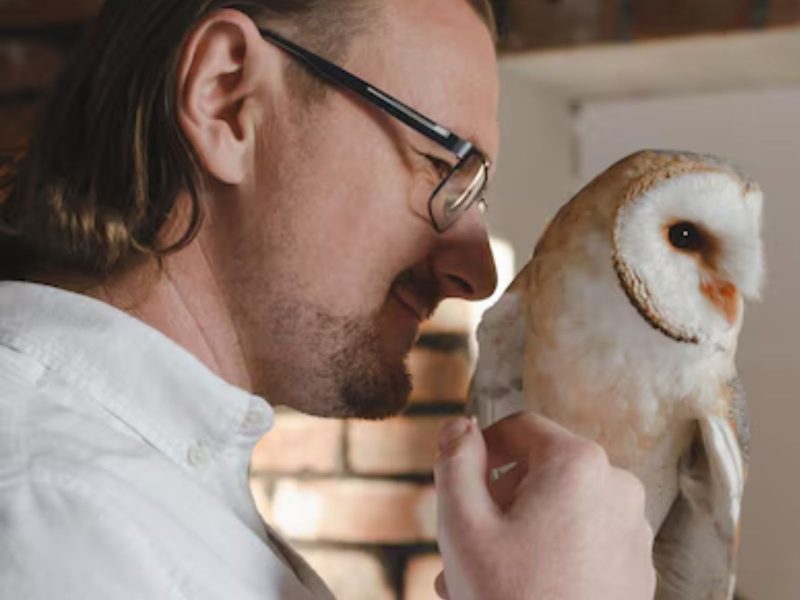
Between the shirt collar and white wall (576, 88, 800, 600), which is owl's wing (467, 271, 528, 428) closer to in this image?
the shirt collar

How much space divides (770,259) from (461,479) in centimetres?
58

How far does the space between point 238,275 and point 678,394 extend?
13.0 inches

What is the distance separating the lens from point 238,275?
0.73 metres

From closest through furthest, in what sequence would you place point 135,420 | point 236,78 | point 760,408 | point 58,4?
point 135,420 < point 236,78 < point 760,408 < point 58,4

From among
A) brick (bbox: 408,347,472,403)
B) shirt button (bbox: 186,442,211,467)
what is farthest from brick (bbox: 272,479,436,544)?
shirt button (bbox: 186,442,211,467)

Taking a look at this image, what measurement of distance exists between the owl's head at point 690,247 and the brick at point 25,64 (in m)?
1.03

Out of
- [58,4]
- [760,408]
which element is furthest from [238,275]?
[58,4]

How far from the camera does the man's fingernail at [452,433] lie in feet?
2.03

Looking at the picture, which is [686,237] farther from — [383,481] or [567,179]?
[383,481]

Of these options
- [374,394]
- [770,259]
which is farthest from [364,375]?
[770,259]

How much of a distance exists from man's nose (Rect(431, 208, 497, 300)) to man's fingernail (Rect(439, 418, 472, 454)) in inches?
6.2

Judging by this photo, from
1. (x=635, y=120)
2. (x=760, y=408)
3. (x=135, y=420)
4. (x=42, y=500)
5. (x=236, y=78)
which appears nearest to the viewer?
(x=42, y=500)

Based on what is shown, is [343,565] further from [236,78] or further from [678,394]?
[236,78]

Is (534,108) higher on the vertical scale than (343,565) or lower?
higher
